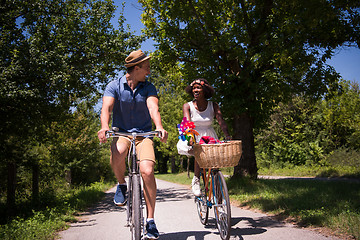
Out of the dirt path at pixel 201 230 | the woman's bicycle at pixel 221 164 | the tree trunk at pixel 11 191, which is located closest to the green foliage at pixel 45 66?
the tree trunk at pixel 11 191

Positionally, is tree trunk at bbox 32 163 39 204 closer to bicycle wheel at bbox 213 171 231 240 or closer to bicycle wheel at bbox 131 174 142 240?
bicycle wheel at bbox 213 171 231 240

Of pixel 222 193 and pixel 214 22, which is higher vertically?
pixel 214 22

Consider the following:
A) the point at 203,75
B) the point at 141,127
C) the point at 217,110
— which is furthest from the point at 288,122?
the point at 141,127

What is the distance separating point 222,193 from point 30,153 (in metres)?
9.89

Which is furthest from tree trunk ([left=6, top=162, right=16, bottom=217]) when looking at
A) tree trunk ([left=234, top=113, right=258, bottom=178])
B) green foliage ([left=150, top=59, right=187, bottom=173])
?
tree trunk ([left=234, top=113, right=258, bottom=178])

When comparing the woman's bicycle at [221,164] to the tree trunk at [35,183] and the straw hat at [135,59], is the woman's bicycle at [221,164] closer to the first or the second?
the straw hat at [135,59]

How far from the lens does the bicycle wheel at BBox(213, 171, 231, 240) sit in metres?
4.05

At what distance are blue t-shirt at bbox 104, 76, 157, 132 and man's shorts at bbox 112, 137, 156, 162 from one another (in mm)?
168

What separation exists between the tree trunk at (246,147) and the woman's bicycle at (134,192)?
8.63 meters

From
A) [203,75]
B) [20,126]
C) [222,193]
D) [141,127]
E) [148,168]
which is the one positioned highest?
[203,75]

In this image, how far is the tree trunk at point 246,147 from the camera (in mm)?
11923

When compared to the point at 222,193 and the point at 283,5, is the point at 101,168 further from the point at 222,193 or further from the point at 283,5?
the point at 222,193

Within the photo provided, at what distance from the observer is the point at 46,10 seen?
11.0m

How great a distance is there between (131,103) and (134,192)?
3.95 feet
